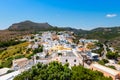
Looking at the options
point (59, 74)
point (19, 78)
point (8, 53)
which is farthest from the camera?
point (8, 53)

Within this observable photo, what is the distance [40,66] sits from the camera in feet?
90.8

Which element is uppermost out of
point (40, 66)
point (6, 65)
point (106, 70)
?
point (40, 66)

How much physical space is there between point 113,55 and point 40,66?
146ft

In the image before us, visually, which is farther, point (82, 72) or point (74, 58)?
point (74, 58)

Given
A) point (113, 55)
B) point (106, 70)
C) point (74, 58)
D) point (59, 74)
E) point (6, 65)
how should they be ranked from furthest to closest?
1. point (113, 55)
2. point (6, 65)
3. point (74, 58)
4. point (106, 70)
5. point (59, 74)

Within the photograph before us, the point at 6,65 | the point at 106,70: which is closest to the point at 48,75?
the point at 106,70

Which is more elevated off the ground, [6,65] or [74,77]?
[74,77]

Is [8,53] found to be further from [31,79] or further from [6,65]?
[31,79]

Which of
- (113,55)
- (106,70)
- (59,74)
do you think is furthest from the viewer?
(113,55)

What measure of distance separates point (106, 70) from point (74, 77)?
10.5 m

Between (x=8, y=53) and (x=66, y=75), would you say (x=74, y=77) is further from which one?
(x=8, y=53)

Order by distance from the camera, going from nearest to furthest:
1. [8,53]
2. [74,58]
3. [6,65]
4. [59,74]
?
1. [59,74]
2. [74,58]
3. [6,65]
4. [8,53]

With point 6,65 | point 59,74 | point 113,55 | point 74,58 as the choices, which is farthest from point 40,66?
point 113,55

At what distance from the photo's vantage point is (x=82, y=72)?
27781mm
